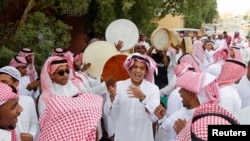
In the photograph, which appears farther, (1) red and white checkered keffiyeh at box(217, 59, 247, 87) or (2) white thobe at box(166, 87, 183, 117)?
(1) red and white checkered keffiyeh at box(217, 59, 247, 87)

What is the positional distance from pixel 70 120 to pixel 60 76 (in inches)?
83.0

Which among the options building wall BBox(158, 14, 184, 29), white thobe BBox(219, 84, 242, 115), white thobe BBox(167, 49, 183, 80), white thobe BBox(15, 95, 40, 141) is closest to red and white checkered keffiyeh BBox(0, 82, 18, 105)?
white thobe BBox(15, 95, 40, 141)

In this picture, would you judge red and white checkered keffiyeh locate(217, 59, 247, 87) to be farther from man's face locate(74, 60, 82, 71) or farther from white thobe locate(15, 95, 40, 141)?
man's face locate(74, 60, 82, 71)

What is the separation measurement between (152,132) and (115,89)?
0.60 m

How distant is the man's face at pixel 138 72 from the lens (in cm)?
442

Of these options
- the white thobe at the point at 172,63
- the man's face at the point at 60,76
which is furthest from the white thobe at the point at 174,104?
the white thobe at the point at 172,63

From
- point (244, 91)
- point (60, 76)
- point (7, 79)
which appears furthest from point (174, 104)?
point (7, 79)

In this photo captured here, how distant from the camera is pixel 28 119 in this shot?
153 inches

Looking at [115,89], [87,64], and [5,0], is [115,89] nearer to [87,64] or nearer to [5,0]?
[87,64]

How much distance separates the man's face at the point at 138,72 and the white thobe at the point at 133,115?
7cm

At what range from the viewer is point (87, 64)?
6.07m

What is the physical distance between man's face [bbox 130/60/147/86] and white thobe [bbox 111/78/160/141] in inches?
2.7

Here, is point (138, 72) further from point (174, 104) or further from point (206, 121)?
point (206, 121)

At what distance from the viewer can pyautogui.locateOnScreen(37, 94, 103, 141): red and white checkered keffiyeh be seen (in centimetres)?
238
